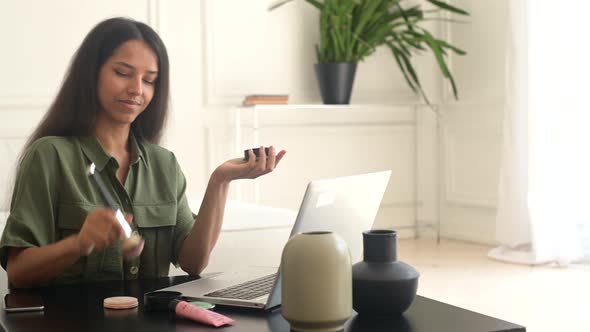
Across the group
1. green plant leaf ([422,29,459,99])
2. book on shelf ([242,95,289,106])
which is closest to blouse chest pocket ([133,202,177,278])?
book on shelf ([242,95,289,106])

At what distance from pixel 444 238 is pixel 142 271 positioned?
378cm

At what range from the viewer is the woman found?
158cm

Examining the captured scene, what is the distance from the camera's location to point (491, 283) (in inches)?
152

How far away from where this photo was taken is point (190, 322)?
4.17ft

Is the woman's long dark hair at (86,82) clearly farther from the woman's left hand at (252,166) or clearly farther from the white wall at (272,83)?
the white wall at (272,83)

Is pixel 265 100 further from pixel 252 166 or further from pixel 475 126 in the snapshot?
pixel 252 166

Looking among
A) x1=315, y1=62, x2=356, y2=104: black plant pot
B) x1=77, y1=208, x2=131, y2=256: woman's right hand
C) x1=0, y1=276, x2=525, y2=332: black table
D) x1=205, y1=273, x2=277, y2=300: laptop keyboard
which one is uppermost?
x1=315, y1=62, x2=356, y2=104: black plant pot

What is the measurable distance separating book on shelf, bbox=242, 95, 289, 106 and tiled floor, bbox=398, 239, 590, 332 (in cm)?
103

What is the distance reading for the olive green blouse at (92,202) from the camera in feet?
5.24

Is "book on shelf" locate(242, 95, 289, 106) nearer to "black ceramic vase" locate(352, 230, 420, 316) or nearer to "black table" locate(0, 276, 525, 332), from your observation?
"black table" locate(0, 276, 525, 332)

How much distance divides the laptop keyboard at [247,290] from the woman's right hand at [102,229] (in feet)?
0.72

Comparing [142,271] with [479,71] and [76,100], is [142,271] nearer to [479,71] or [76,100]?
[76,100]

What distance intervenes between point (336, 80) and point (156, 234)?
310 centimetres

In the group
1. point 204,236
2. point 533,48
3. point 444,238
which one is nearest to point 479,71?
point 533,48
